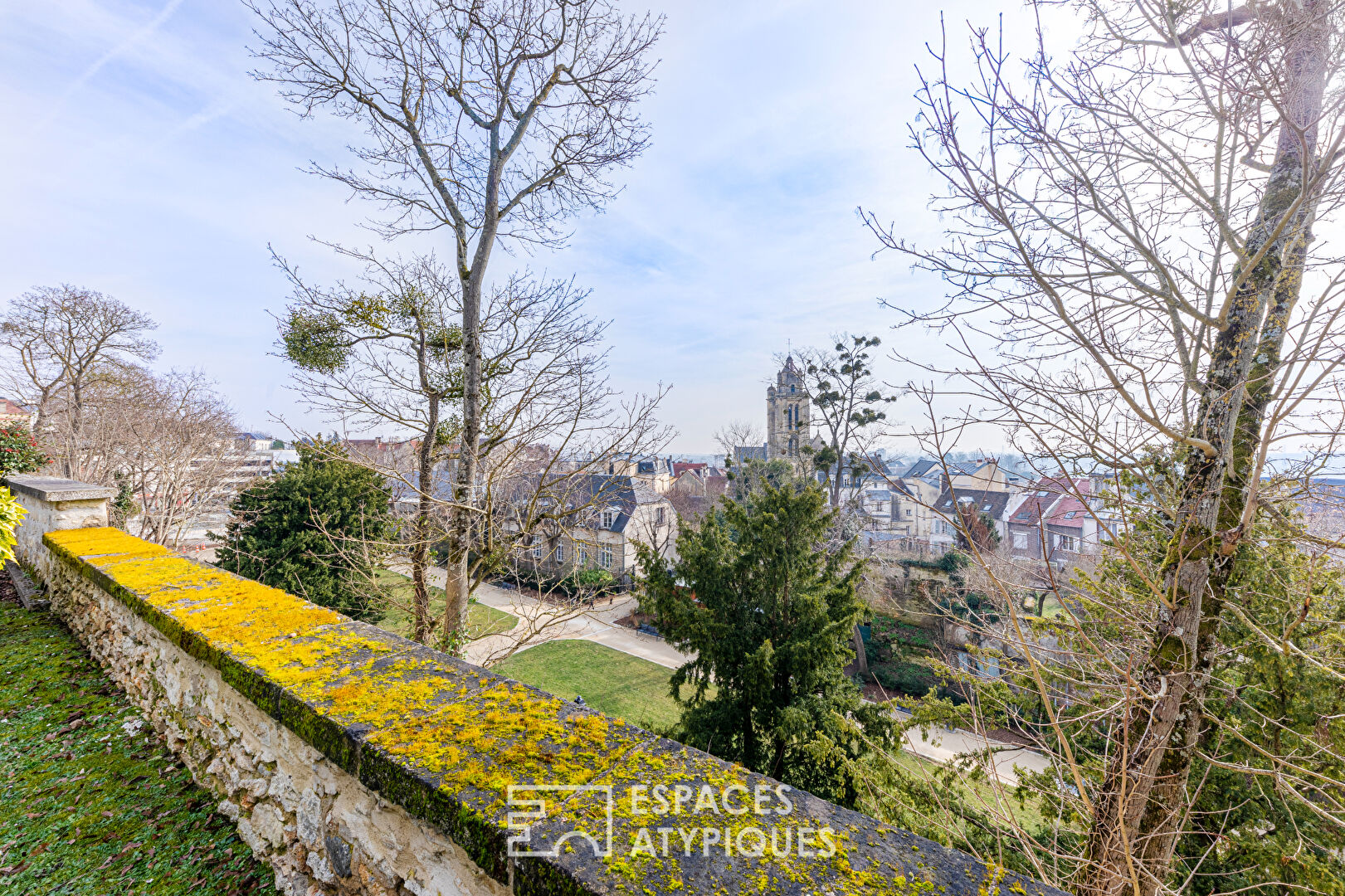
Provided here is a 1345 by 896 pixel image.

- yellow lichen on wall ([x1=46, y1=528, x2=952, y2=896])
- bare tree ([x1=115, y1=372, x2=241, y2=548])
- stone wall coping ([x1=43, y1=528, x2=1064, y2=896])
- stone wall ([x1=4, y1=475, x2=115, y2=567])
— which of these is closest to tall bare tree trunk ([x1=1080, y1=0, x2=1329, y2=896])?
stone wall coping ([x1=43, y1=528, x2=1064, y2=896])

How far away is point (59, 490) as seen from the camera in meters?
5.20

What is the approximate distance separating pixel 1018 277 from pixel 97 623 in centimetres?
599

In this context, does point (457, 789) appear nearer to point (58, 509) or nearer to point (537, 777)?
point (537, 777)

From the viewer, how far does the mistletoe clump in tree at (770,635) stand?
7.37 metres

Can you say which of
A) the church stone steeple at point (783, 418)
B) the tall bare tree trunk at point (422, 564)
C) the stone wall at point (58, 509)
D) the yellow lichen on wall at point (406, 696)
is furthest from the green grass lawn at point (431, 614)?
the church stone steeple at point (783, 418)

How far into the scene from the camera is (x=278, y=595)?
2705 mm

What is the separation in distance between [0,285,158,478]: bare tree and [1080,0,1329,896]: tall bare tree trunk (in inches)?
821

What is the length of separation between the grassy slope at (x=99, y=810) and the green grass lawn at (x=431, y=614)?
2.81 meters

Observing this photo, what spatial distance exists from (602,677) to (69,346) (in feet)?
57.7

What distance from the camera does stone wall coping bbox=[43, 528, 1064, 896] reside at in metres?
1.00

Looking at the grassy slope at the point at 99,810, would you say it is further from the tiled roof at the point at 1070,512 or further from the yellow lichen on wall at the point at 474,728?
the tiled roof at the point at 1070,512

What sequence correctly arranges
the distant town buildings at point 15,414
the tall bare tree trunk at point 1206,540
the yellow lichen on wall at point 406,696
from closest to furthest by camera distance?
1. the yellow lichen on wall at point 406,696
2. the tall bare tree trunk at point 1206,540
3. the distant town buildings at point 15,414

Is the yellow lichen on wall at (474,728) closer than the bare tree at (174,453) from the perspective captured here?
Yes

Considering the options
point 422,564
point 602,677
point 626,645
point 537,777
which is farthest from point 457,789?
point 626,645
